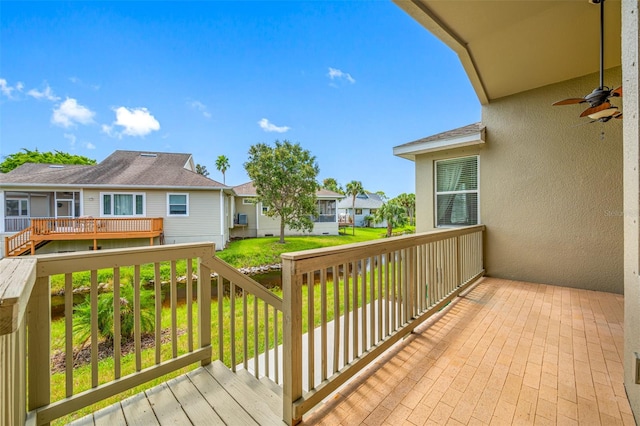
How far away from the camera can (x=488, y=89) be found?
4629 millimetres

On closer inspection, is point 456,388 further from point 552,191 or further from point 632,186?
point 552,191

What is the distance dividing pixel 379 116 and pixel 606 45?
22.3m

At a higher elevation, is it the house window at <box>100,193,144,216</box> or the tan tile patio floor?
the house window at <box>100,193,144,216</box>

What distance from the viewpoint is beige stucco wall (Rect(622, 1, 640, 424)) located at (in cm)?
140

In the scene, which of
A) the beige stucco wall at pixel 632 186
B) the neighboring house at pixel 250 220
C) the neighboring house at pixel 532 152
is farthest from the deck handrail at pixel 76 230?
the beige stucco wall at pixel 632 186

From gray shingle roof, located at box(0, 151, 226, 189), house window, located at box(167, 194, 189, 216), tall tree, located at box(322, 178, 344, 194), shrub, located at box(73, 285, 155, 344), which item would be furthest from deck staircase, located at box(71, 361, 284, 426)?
tall tree, located at box(322, 178, 344, 194)

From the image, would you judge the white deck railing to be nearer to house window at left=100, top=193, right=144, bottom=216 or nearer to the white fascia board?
the white fascia board

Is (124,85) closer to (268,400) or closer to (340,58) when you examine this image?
(340,58)

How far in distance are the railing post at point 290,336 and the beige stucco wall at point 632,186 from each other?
1863mm

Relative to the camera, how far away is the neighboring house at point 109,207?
10.1 metres

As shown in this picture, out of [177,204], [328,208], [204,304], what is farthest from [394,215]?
[204,304]

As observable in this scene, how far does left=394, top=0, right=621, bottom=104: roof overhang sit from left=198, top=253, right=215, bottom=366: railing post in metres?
3.13

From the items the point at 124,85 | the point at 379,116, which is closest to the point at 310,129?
the point at 379,116

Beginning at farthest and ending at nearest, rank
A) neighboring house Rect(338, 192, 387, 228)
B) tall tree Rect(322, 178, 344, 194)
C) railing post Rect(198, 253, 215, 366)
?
1. tall tree Rect(322, 178, 344, 194)
2. neighboring house Rect(338, 192, 387, 228)
3. railing post Rect(198, 253, 215, 366)
